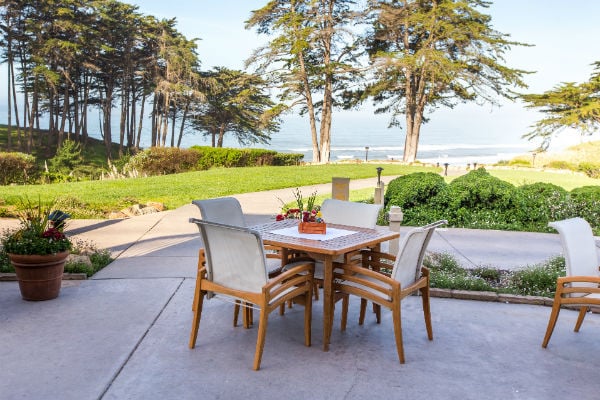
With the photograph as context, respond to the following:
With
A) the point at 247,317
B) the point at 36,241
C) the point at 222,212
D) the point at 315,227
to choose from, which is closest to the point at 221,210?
the point at 222,212

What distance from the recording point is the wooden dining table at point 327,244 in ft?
11.3

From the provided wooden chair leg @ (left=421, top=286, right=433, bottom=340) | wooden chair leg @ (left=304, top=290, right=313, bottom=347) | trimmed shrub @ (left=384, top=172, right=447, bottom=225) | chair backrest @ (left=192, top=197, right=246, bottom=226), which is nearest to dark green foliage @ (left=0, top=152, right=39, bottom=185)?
trimmed shrub @ (left=384, top=172, right=447, bottom=225)

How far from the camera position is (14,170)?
53.0ft

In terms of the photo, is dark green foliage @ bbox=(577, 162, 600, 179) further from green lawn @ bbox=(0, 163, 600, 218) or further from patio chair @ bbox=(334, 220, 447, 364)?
patio chair @ bbox=(334, 220, 447, 364)

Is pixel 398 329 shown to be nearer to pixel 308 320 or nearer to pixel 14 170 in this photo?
pixel 308 320

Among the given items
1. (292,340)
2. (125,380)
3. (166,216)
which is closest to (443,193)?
(166,216)

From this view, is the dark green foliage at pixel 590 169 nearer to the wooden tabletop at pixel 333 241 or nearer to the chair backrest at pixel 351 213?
the chair backrest at pixel 351 213

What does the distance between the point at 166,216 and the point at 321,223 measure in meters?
5.88

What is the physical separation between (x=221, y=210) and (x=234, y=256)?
1.31m

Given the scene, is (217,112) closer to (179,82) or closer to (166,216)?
(179,82)

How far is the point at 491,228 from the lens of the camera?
8.33 meters

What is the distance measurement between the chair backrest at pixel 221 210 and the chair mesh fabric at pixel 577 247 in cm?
258

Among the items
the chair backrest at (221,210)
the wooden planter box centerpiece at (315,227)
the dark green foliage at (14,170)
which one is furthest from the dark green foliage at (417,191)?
the dark green foliage at (14,170)

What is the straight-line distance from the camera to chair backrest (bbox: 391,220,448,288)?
10.6 feet
